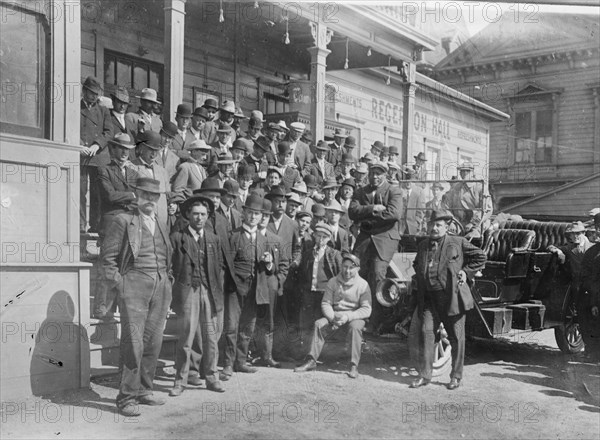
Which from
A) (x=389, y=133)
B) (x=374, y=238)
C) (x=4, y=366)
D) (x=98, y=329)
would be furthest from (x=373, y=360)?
(x=389, y=133)

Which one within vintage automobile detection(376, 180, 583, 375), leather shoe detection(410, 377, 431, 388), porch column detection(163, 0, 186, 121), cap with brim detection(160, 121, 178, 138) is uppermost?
porch column detection(163, 0, 186, 121)

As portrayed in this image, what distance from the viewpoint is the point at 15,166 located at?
19.6 feet

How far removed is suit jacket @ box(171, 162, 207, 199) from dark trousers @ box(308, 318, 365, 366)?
2145 millimetres

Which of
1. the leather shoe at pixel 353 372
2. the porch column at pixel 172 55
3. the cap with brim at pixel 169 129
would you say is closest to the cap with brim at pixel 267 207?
the cap with brim at pixel 169 129

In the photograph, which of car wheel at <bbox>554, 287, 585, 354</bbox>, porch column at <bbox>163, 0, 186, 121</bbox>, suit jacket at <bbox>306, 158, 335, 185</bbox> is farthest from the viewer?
suit jacket at <bbox>306, 158, 335, 185</bbox>

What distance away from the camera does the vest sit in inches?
225

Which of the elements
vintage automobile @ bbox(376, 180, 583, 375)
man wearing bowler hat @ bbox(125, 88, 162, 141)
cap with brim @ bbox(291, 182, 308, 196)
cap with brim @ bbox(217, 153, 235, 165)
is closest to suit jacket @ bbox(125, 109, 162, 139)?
man wearing bowler hat @ bbox(125, 88, 162, 141)

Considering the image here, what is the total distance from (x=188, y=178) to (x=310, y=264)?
1.78 metres

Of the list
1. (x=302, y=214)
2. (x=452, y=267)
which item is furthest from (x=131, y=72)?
(x=452, y=267)

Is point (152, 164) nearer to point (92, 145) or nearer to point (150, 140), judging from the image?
point (150, 140)

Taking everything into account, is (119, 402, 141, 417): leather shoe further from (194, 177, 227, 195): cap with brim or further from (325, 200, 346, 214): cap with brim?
(325, 200, 346, 214): cap with brim

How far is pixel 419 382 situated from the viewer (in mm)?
6848

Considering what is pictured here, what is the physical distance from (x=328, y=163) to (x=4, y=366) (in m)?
6.14

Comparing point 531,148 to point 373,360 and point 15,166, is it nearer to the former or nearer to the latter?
point 373,360
